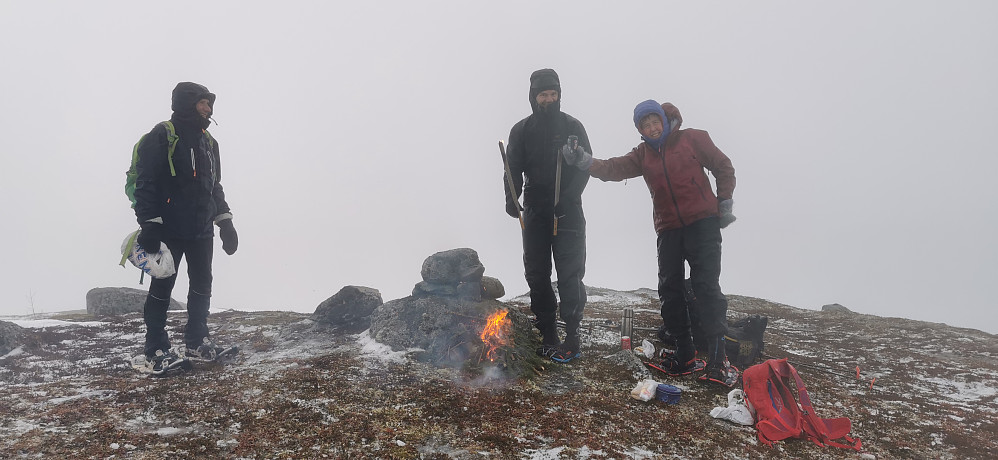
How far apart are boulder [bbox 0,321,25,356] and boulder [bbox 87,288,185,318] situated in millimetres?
3961

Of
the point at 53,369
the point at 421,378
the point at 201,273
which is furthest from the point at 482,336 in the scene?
the point at 53,369

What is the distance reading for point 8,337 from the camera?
634 cm

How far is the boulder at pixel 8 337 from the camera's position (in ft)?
20.3

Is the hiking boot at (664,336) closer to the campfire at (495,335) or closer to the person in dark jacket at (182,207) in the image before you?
the campfire at (495,335)

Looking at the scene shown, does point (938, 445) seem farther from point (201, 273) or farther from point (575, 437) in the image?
point (201, 273)

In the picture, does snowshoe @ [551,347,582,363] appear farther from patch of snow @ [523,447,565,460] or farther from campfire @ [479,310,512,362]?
patch of snow @ [523,447,565,460]

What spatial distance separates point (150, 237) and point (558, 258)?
204 inches

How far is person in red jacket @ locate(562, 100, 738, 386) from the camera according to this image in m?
5.62

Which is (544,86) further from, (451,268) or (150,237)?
(150,237)

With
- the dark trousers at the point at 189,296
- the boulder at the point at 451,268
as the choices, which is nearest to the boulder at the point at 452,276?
the boulder at the point at 451,268

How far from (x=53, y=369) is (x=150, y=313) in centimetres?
146

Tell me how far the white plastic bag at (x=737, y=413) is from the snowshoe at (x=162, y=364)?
630cm

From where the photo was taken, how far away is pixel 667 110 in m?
5.97

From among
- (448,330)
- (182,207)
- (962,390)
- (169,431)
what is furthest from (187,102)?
(962,390)
